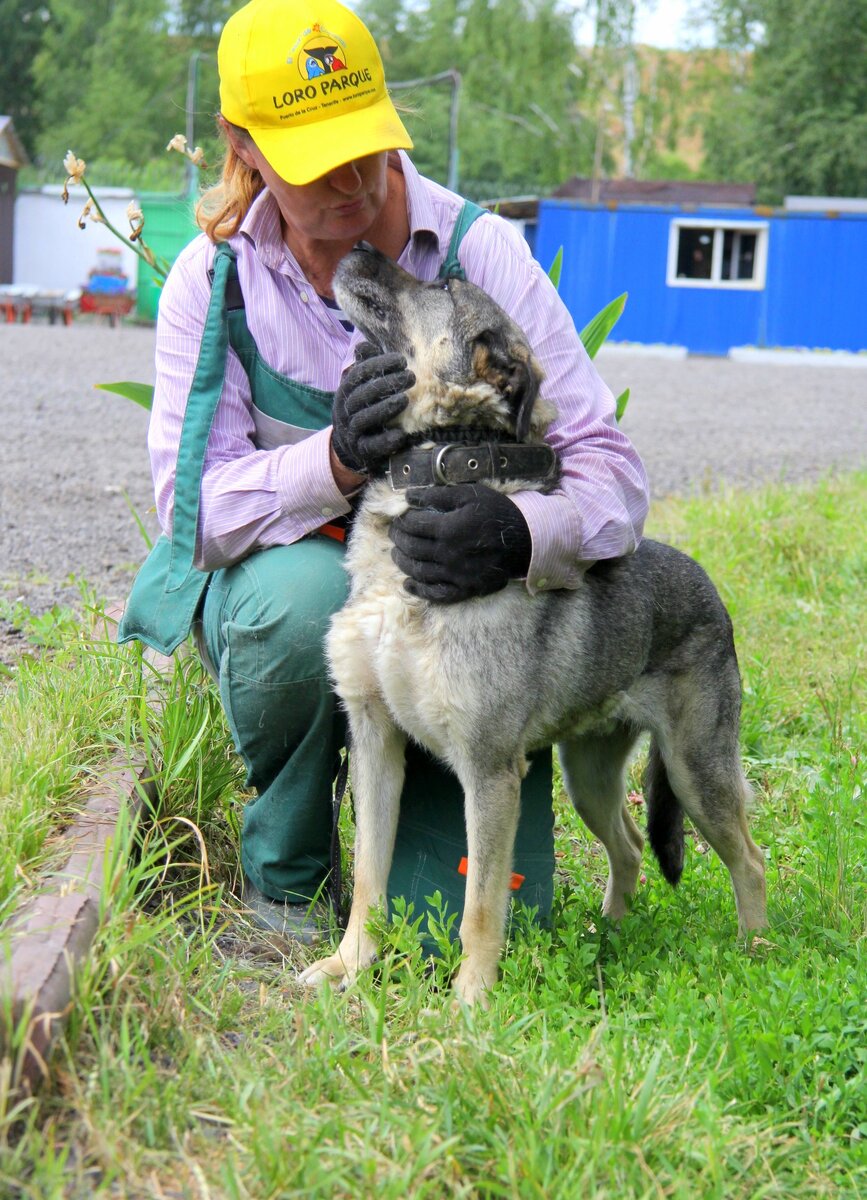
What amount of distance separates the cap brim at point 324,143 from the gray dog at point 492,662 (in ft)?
0.84

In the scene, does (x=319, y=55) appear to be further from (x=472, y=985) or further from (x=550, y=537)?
(x=472, y=985)

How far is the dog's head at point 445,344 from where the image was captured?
9.53 feet

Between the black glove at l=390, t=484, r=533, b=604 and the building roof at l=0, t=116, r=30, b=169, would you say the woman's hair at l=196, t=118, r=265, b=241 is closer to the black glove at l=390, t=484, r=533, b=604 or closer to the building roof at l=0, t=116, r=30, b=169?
the black glove at l=390, t=484, r=533, b=604

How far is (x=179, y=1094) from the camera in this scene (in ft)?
6.59

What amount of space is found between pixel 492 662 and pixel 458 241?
1140mm

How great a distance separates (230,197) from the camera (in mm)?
3209

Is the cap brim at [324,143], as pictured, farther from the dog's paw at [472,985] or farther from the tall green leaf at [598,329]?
the dog's paw at [472,985]

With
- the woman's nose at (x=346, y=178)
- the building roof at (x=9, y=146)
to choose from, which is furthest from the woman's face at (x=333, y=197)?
the building roof at (x=9, y=146)

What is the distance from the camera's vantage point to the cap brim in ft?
9.11

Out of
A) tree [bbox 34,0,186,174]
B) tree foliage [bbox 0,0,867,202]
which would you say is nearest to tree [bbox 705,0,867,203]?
tree foliage [bbox 0,0,867,202]

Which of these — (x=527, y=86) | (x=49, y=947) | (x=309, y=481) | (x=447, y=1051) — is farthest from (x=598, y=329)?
(x=527, y=86)

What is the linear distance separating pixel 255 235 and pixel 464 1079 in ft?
6.79

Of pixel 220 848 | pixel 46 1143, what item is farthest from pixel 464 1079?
pixel 220 848

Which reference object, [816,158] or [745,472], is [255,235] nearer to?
[745,472]
